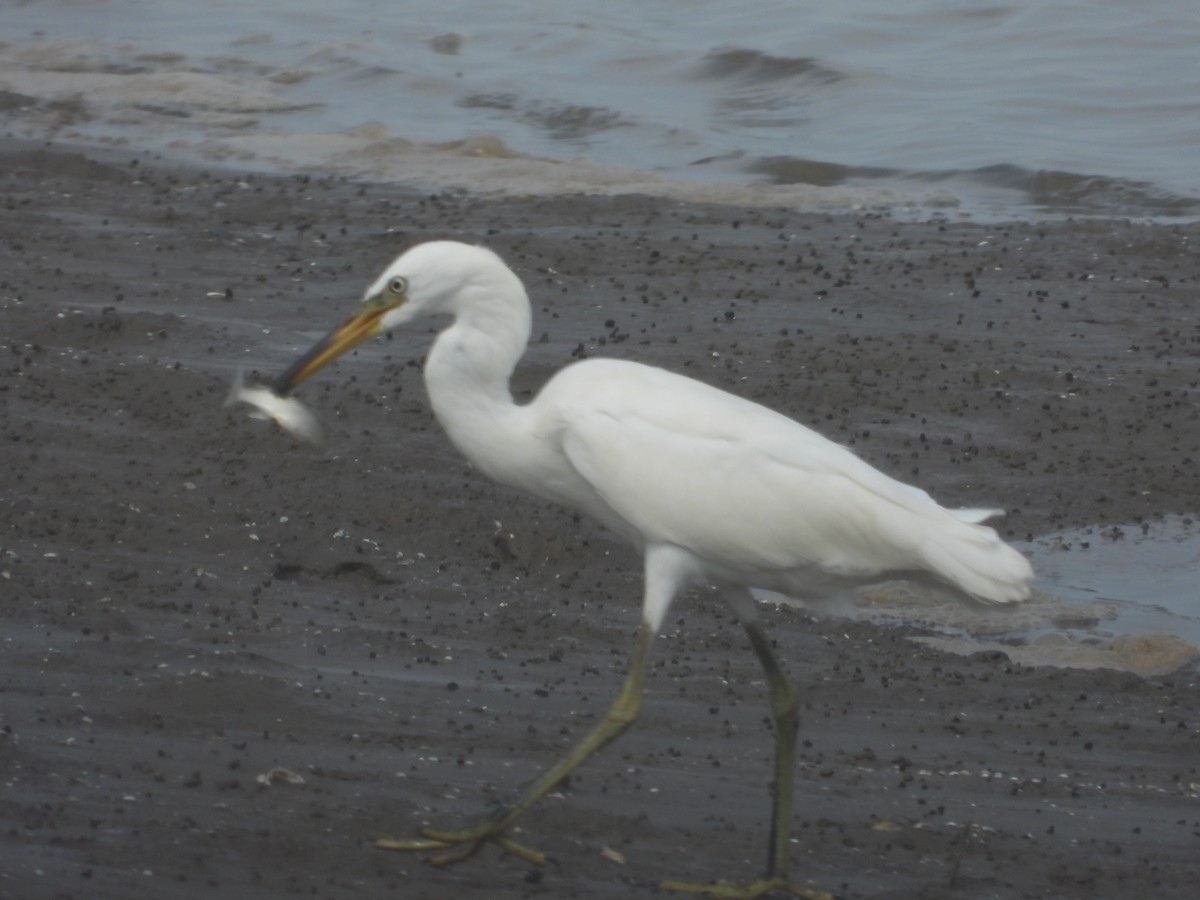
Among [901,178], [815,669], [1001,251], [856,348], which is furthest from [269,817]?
[901,178]

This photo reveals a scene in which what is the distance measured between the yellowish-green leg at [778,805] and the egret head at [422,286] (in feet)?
3.90

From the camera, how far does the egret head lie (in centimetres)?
510

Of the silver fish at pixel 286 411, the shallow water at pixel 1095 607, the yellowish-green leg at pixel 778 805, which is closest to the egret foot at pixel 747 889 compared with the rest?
the yellowish-green leg at pixel 778 805

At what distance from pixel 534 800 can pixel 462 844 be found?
21 cm

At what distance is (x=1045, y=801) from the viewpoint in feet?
18.3

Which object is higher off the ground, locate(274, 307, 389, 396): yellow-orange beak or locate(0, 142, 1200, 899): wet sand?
locate(274, 307, 389, 396): yellow-orange beak

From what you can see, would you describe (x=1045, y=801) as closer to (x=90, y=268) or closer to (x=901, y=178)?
(x=90, y=268)

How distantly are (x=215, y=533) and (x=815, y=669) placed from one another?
2.17 m

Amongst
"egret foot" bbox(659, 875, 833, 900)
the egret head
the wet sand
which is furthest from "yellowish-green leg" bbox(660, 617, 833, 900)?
the egret head

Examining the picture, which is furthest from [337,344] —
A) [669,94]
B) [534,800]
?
[669,94]

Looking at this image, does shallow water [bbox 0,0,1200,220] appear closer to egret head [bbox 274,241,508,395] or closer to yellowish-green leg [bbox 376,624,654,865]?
egret head [bbox 274,241,508,395]

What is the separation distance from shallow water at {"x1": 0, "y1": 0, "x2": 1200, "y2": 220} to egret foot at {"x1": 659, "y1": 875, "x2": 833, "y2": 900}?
31.6 feet

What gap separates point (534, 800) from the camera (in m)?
4.89

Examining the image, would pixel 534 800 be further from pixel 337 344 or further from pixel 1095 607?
pixel 1095 607
